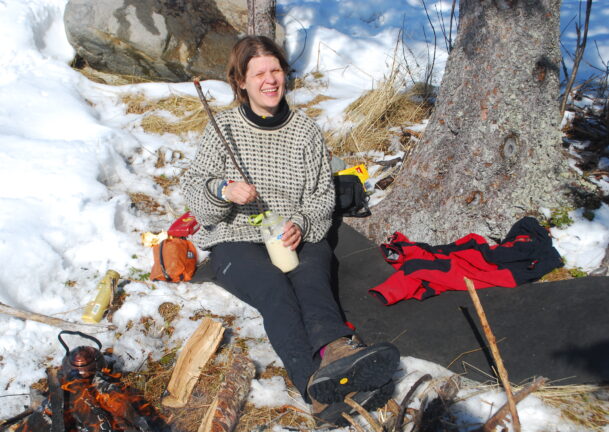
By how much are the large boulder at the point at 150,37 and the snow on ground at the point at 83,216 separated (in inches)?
10.9

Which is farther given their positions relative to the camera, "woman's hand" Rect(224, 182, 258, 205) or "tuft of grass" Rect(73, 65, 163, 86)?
"tuft of grass" Rect(73, 65, 163, 86)

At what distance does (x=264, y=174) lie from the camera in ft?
10.4

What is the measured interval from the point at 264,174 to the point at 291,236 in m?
0.51

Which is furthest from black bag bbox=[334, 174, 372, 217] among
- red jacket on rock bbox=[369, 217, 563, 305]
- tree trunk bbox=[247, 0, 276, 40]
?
tree trunk bbox=[247, 0, 276, 40]

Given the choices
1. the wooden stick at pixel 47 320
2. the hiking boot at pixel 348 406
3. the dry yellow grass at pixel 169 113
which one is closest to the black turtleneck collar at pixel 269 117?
the wooden stick at pixel 47 320

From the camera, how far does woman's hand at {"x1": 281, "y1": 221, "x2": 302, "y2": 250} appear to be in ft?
9.43

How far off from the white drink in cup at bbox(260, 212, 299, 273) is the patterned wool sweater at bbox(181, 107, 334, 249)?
0.63 feet

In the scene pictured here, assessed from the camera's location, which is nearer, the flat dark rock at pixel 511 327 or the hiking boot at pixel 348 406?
the hiking boot at pixel 348 406

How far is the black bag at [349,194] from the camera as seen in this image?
154 inches

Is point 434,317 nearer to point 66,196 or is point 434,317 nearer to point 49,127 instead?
point 66,196

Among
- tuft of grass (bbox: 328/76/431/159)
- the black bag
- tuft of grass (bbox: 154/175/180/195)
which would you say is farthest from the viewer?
tuft of grass (bbox: 328/76/431/159)

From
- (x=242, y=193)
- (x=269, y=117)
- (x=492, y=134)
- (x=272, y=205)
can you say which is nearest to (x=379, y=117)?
(x=492, y=134)

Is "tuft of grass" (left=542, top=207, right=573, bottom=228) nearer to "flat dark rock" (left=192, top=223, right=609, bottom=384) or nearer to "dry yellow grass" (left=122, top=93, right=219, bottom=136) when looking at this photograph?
"flat dark rock" (left=192, top=223, right=609, bottom=384)

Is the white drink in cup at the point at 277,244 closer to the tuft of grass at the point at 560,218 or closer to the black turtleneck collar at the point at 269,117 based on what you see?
the black turtleneck collar at the point at 269,117
